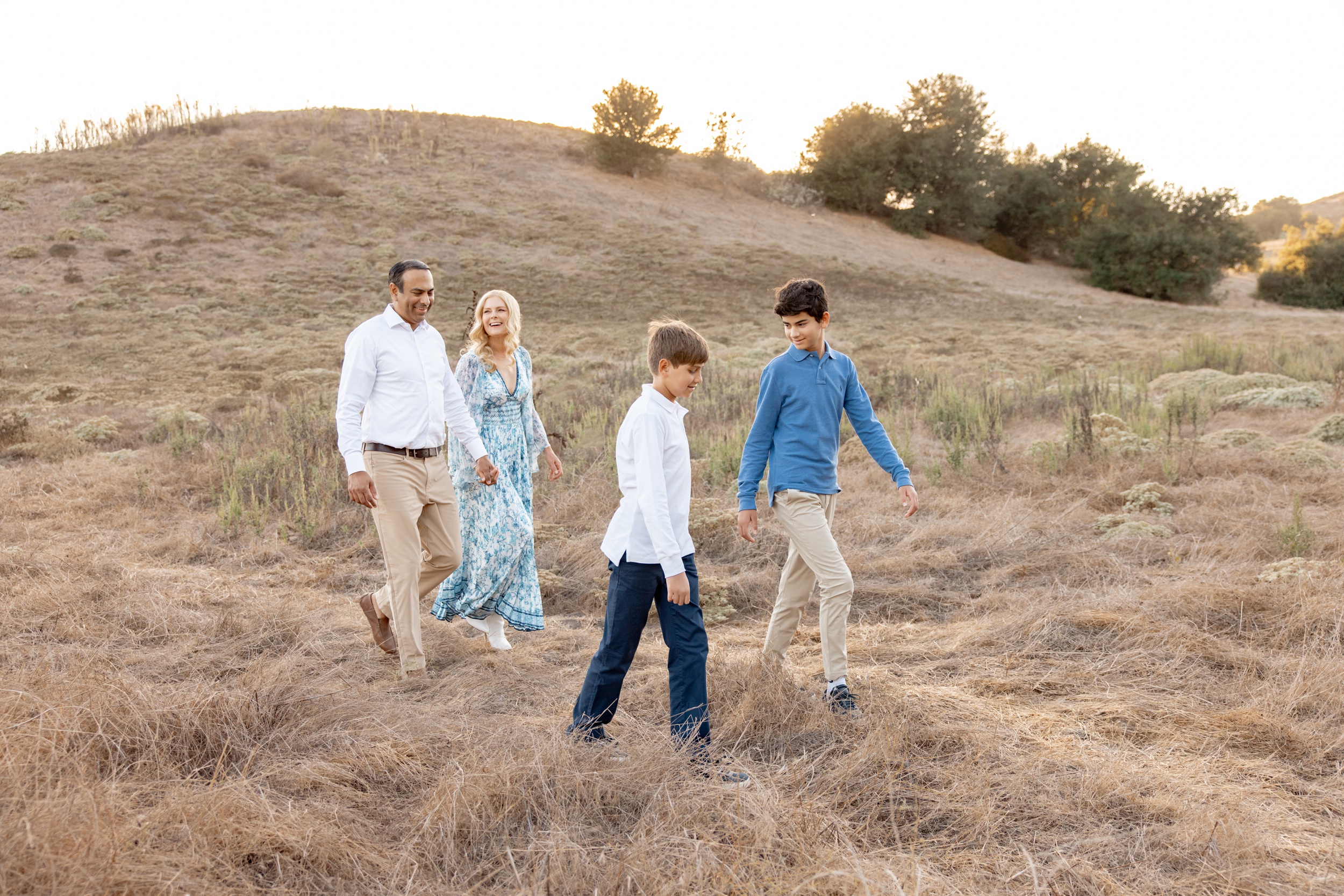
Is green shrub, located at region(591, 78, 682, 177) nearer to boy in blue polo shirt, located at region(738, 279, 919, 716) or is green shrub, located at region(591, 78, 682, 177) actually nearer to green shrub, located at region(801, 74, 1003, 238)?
green shrub, located at region(801, 74, 1003, 238)

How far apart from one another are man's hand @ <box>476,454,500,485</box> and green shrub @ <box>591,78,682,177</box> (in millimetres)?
38159

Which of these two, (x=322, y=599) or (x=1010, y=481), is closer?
(x=322, y=599)

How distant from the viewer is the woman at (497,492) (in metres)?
4.69

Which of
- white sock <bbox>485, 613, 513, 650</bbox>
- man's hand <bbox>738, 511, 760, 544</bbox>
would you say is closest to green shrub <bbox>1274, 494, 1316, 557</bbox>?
man's hand <bbox>738, 511, 760, 544</bbox>

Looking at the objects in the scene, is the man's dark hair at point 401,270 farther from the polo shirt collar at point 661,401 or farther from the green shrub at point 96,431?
the green shrub at point 96,431

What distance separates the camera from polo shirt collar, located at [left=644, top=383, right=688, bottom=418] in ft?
9.44

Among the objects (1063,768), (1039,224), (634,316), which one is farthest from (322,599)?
(1039,224)

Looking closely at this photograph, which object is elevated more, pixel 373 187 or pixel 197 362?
pixel 373 187

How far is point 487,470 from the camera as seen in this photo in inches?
176

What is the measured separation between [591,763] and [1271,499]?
220 inches

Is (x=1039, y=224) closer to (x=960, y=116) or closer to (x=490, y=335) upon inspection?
(x=960, y=116)

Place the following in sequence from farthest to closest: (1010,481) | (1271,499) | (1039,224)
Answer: (1039,224) < (1010,481) < (1271,499)

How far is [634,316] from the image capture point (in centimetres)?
2288

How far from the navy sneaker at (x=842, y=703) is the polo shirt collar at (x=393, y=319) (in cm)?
257
